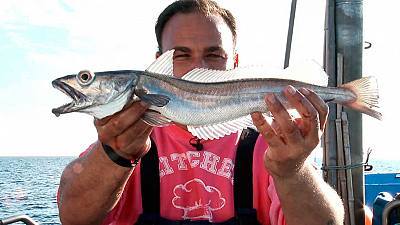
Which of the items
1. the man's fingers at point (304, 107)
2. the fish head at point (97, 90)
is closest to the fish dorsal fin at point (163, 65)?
the fish head at point (97, 90)

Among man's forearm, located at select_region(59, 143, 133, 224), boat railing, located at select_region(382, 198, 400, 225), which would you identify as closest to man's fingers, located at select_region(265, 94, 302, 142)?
man's forearm, located at select_region(59, 143, 133, 224)

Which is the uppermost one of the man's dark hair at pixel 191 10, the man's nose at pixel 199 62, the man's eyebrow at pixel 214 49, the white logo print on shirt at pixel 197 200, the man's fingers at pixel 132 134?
the man's dark hair at pixel 191 10

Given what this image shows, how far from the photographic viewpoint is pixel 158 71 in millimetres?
4535

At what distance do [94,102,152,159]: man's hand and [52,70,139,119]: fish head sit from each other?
0.31 ft

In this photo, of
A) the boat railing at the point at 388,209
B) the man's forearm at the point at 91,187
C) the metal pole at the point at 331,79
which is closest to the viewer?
the man's forearm at the point at 91,187

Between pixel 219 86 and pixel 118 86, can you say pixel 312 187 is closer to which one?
pixel 219 86

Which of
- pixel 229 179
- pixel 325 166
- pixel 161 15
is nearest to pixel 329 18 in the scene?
pixel 325 166

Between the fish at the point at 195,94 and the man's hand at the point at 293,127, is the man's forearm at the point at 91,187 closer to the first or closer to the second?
the fish at the point at 195,94

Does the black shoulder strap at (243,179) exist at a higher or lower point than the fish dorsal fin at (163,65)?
lower

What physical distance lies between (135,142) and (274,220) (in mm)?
1690

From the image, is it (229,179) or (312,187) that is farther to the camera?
(229,179)

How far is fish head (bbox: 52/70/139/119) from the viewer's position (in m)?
4.28

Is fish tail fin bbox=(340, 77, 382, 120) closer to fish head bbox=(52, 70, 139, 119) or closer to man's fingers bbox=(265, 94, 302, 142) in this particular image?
man's fingers bbox=(265, 94, 302, 142)

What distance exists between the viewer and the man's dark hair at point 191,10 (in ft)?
18.8
